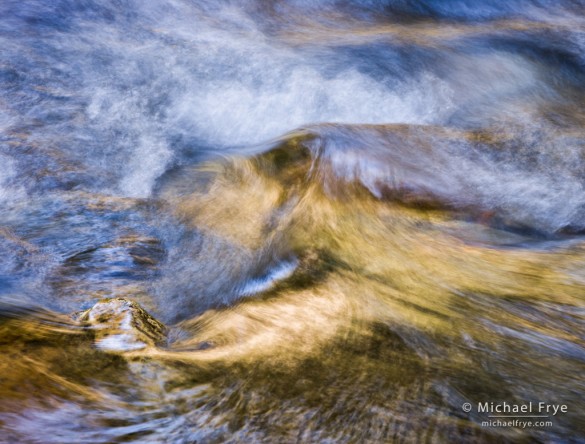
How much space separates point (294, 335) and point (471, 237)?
1.64 m

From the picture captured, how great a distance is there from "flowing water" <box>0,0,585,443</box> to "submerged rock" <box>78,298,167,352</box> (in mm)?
12

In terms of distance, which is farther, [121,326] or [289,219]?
[289,219]

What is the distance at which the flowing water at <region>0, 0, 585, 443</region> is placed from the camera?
6.13 feet

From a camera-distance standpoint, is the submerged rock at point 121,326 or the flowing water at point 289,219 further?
the submerged rock at point 121,326

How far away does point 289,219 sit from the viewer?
3307 mm

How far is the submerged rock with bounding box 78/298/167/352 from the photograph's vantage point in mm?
2115

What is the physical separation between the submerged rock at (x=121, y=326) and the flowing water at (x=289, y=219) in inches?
0.5

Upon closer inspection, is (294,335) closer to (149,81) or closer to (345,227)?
(345,227)

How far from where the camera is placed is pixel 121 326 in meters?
2.20

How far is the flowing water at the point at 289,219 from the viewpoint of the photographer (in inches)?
73.6

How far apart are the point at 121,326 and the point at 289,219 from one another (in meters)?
1.36

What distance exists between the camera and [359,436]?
5.67ft

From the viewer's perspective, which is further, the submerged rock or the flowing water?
the submerged rock

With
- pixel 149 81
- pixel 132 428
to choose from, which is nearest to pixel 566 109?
pixel 149 81
